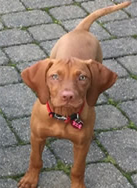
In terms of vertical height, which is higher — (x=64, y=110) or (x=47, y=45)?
(x=64, y=110)

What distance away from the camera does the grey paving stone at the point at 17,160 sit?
397 centimetres

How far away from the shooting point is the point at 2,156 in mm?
4070

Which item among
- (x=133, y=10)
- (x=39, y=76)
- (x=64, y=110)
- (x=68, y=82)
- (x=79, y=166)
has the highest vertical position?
(x=68, y=82)

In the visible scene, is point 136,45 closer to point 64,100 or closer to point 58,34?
point 58,34

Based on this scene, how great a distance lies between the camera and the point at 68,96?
3.11 metres

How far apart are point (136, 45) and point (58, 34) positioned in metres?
0.85

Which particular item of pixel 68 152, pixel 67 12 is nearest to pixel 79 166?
pixel 68 152

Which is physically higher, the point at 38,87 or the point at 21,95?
the point at 38,87

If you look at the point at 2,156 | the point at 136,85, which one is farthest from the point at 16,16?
the point at 2,156

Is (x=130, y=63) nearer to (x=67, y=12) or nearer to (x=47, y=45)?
(x=47, y=45)

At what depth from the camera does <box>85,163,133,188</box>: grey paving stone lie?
3.92 meters

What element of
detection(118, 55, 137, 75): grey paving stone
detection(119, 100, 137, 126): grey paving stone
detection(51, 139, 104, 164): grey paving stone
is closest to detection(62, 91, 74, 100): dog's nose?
detection(51, 139, 104, 164): grey paving stone

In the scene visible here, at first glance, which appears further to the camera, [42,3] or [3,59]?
[42,3]

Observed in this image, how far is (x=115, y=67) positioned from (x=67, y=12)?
1.21 meters
